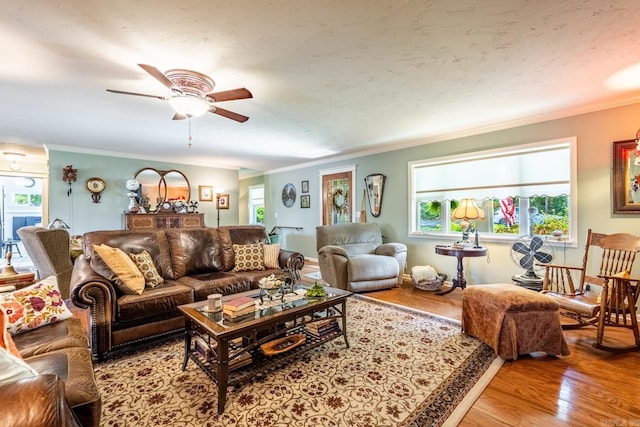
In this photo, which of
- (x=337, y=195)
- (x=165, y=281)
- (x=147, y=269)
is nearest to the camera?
(x=147, y=269)

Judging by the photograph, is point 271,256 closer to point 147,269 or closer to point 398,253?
point 147,269

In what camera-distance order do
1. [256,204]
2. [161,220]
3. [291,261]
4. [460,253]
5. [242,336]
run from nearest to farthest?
[242,336] < [291,261] < [460,253] < [161,220] < [256,204]

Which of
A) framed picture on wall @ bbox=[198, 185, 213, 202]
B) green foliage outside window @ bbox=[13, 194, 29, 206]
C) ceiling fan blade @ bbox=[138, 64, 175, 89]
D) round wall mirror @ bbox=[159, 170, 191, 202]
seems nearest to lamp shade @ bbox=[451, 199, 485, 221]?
ceiling fan blade @ bbox=[138, 64, 175, 89]

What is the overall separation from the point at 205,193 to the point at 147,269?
4.36m

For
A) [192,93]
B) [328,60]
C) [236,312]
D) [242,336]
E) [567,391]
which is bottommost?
[567,391]

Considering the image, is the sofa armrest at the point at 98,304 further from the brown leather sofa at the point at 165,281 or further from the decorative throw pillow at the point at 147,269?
the decorative throw pillow at the point at 147,269

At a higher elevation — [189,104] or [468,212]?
[189,104]

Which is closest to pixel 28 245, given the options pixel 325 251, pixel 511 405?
pixel 325 251

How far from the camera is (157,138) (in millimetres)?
4605

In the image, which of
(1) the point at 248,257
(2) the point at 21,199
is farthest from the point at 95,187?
(1) the point at 248,257

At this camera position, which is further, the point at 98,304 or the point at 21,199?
the point at 21,199

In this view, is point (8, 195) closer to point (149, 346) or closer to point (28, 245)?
point (28, 245)

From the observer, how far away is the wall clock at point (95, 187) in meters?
5.38

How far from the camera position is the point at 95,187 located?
5.42 meters
